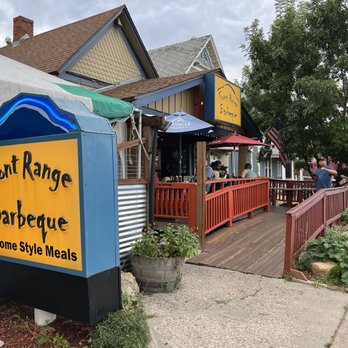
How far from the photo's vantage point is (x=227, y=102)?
1096cm

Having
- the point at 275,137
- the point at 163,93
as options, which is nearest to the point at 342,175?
the point at 275,137

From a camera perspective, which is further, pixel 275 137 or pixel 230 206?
pixel 275 137

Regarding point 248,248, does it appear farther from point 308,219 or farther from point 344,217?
point 344,217

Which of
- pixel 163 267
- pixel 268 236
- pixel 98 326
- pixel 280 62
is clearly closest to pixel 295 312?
pixel 163 267

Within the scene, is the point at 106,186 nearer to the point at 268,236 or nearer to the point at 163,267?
the point at 163,267

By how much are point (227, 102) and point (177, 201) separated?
4794 mm

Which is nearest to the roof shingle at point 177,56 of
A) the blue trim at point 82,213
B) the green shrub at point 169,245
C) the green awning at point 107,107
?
the green awning at point 107,107

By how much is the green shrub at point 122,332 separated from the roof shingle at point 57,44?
7.74 m

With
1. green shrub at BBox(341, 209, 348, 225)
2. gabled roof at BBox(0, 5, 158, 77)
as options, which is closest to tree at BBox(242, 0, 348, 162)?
green shrub at BBox(341, 209, 348, 225)

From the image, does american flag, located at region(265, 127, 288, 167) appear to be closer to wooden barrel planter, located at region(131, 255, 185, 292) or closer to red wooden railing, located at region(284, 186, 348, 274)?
red wooden railing, located at region(284, 186, 348, 274)

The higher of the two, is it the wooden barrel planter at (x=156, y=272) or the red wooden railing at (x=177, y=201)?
the red wooden railing at (x=177, y=201)

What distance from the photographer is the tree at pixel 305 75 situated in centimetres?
1098

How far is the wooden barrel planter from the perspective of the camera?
4.74 m

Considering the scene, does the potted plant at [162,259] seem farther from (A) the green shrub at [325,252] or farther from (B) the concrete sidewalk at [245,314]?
(A) the green shrub at [325,252]
